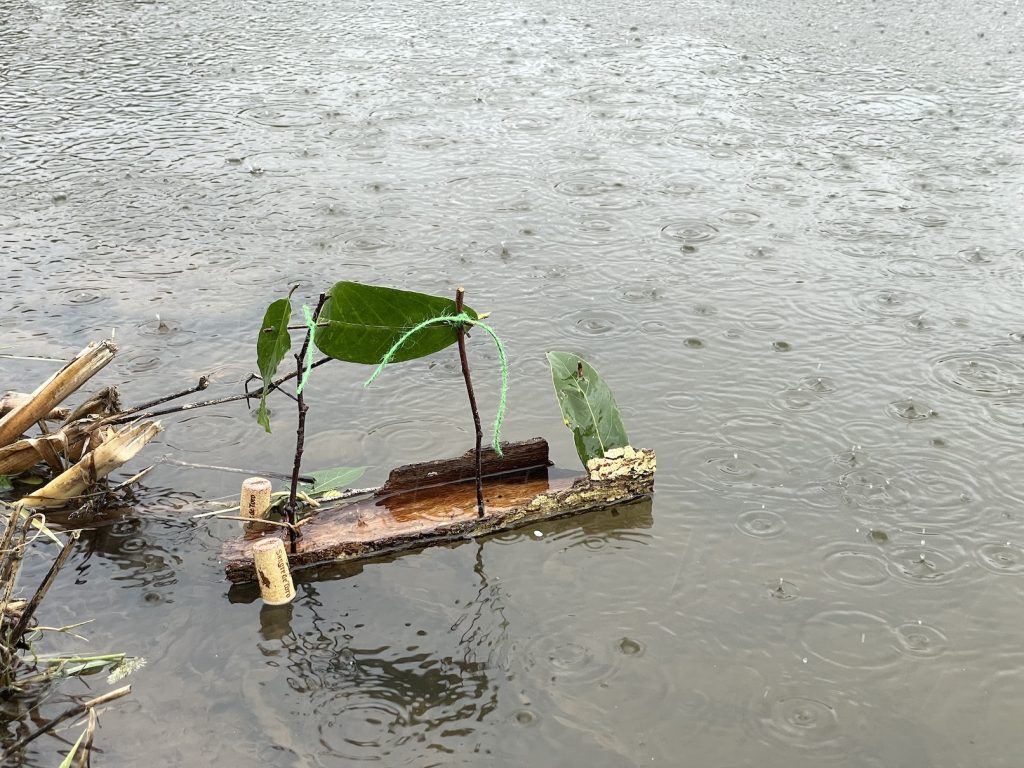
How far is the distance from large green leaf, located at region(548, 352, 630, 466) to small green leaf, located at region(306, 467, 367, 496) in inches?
31.1

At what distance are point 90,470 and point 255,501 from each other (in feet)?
2.04

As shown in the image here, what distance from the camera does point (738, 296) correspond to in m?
5.17

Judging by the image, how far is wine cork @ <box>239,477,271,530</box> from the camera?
3.46m

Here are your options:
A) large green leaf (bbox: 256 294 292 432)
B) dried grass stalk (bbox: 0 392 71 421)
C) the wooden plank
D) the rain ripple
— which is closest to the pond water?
the rain ripple

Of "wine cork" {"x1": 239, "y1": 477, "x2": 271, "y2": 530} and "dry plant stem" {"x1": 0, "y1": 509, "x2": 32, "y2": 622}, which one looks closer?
"dry plant stem" {"x1": 0, "y1": 509, "x2": 32, "y2": 622}

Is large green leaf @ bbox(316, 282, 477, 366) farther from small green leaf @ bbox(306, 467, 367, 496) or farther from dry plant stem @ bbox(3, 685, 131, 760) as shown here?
dry plant stem @ bbox(3, 685, 131, 760)

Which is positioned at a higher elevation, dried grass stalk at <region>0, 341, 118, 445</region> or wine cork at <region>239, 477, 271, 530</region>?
dried grass stalk at <region>0, 341, 118, 445</region>

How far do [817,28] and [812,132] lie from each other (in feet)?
8.52

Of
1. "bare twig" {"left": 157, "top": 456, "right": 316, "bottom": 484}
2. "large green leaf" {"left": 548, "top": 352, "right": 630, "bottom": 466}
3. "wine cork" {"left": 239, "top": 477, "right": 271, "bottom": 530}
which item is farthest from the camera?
"bare twig" {"left": 157, "top": 456, "right": 316, "bottom": 484}

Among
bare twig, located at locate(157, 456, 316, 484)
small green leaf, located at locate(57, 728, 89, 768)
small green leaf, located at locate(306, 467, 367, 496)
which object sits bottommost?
bare twig, located at locate(157, 456, 316, 484)

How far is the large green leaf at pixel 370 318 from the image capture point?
3.26 metres

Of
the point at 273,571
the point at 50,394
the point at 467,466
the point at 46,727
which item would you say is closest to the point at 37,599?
the point at 46,727

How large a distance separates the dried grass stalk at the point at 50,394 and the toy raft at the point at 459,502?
0.88 metres

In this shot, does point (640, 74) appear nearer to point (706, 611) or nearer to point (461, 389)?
point (461, 389)
